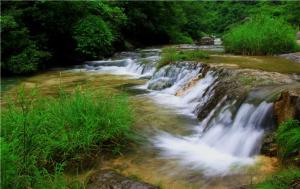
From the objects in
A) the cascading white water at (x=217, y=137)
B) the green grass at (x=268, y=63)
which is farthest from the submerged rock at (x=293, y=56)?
the cascading white water at (x=217, y=137)

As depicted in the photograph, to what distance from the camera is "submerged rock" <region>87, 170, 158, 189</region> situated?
4402 millimetres

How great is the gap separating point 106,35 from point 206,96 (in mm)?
9475

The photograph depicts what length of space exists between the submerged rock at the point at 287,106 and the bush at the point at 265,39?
6.69 m

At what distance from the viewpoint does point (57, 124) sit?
5531 millimetres

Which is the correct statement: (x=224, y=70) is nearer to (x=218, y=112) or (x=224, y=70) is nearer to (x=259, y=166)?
(x=218, y=112)

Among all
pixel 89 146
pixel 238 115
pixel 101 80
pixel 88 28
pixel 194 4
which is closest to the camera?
pixel 89 146

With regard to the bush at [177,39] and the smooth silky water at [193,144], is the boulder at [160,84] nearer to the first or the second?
the smooth silky water at [193,144]

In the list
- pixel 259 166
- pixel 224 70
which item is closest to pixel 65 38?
pixel 224 70

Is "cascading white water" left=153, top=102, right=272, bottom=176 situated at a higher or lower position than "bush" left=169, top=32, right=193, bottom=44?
lower

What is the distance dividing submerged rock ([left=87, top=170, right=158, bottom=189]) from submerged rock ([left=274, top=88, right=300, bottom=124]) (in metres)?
2.13

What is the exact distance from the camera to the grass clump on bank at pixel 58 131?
446cm

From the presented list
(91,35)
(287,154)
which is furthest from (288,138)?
(91,35)

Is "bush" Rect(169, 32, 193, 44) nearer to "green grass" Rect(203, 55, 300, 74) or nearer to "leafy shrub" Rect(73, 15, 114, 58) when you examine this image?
"leafy shrub" Rect(73, 15, 114, 58)

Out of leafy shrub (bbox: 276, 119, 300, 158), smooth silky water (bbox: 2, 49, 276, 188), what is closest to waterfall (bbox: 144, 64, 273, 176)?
smooth silky water (bbox: 2, 49, 276, 188)
